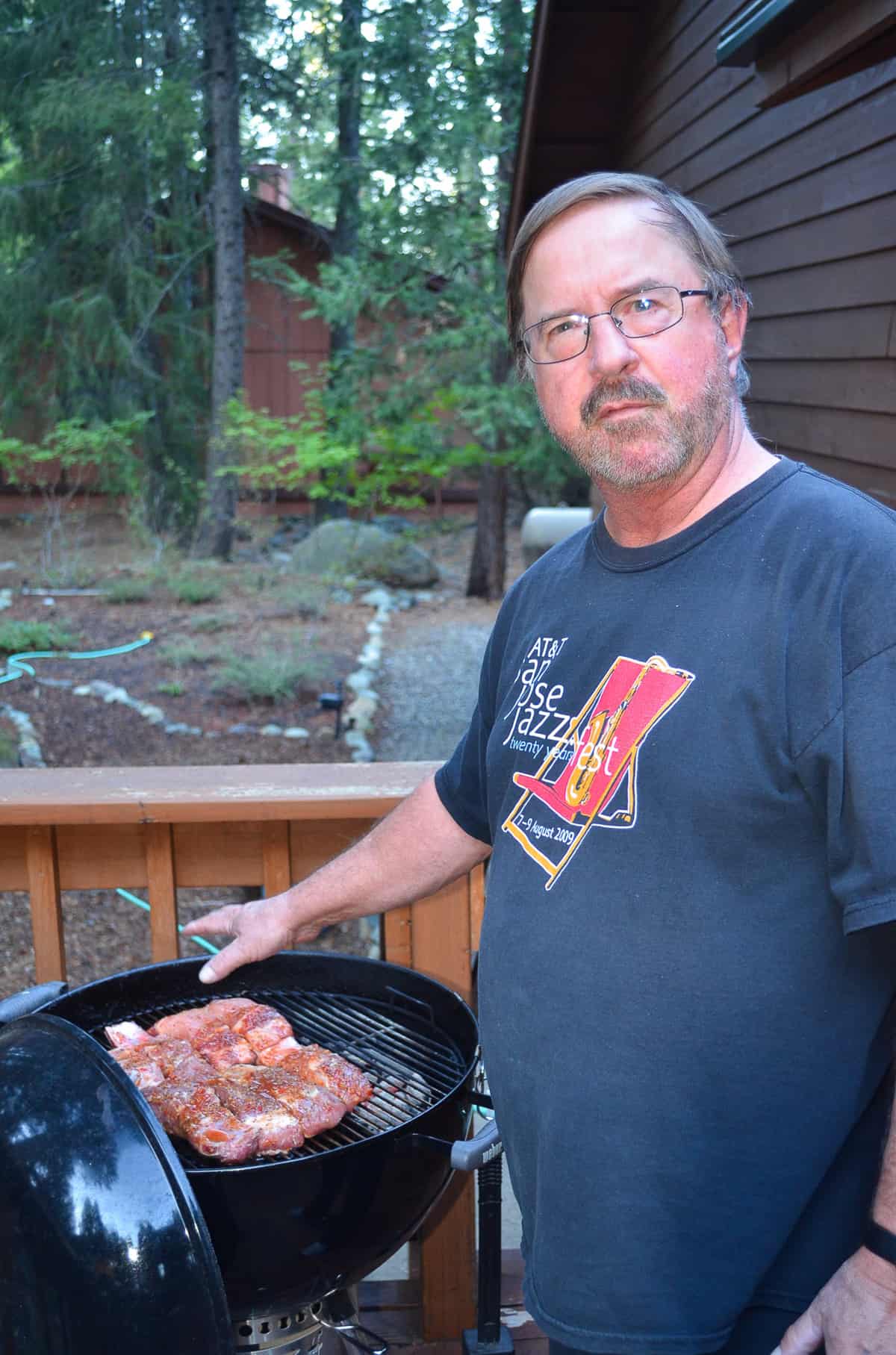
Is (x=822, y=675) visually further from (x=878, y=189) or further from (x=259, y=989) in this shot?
(x=878, y=189)

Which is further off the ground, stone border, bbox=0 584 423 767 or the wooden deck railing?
the wooden deck railing

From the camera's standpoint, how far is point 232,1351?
4.35 feet

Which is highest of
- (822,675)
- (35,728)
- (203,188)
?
(203,188)

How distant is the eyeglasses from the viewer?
1488mm

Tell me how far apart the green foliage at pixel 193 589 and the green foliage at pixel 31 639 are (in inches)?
70.7

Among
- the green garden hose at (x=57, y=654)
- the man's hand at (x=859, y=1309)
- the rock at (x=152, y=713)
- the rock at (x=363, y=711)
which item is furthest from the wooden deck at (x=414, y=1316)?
the green garden hose at (x=57, y=654)

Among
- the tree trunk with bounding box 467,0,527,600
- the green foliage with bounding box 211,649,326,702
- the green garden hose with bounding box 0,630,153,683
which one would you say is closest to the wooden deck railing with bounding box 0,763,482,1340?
the green foliage with bounding box 211,649,326,702

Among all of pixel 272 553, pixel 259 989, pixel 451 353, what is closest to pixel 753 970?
pixel 259 989

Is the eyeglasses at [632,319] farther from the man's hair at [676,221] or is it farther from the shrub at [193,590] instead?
the shrub at [193,590]

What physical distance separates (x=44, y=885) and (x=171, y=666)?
7.23m

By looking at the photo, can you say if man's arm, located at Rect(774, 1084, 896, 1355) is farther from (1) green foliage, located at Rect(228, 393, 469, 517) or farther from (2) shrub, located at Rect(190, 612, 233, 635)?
(1) green foliage, located at Rect(228, 393, 469, 517)

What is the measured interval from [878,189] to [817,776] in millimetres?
3614

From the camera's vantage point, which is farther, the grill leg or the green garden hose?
the green garden hose

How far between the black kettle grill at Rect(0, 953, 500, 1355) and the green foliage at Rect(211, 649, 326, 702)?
6.35m
